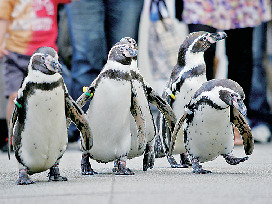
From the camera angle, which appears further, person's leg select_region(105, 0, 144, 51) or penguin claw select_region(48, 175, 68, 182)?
person's leg select_region(105, 0, 144, 51)

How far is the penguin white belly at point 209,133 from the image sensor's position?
12.3 ft

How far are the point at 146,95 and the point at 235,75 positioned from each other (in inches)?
82.4

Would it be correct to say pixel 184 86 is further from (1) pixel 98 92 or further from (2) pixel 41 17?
(2) pixel 41 17

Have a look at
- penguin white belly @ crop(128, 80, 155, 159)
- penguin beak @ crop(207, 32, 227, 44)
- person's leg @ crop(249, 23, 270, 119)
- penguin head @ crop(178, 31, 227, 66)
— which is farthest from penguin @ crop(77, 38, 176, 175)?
person's leg @ crop(249, 23, 270, 119)

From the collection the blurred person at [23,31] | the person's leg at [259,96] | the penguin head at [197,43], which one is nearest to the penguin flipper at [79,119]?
the penguin head at [197,43]

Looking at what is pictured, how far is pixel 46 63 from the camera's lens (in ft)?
11.0

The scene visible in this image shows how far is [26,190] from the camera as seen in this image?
9.98ft

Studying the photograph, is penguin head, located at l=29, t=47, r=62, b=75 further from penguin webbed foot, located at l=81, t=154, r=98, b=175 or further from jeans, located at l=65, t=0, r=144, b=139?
jeans, located at l=65, t=0, r=144, b=139

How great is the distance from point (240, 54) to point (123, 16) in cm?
119

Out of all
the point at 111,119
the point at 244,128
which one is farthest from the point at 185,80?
the point at 111,119

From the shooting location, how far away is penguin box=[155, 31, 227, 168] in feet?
14.1

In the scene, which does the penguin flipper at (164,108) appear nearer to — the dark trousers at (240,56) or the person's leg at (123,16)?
the person's leg at (123,16)

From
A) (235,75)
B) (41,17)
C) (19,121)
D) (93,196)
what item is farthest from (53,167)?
(235,75)

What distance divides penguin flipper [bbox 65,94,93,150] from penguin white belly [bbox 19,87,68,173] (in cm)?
9
